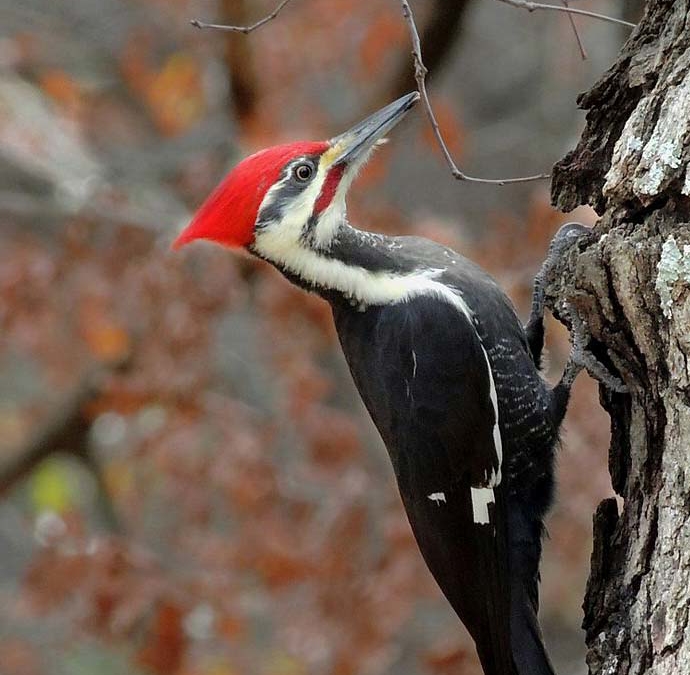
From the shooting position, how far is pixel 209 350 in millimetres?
4656

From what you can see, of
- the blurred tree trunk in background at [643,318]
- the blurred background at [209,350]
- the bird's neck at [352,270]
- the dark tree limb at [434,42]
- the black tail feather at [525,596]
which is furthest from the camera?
the blurred background at [209,350]

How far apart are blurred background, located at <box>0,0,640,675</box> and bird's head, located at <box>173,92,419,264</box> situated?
166cm

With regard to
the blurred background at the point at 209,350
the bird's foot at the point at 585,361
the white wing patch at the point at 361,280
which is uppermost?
the blurred background at the point at 209,350

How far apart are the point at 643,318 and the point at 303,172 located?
92 centimetres

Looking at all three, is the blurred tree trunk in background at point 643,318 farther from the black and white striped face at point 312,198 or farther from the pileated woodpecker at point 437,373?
the black and white striped face at point 312,198

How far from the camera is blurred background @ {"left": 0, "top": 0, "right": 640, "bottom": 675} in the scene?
437 centimetres

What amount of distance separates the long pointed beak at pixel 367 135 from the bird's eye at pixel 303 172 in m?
0.06

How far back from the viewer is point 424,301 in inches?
99.3

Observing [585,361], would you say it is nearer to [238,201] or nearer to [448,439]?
[448,439]

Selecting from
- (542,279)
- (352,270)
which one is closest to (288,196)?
(352,270)

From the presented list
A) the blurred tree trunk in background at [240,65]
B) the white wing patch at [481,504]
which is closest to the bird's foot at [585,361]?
the white wing patch at [481,504]

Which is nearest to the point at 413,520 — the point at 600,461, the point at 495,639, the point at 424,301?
the point at 495,639

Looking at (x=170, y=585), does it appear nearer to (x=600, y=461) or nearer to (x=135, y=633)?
(x=135, y=633)

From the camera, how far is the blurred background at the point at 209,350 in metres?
4.37
